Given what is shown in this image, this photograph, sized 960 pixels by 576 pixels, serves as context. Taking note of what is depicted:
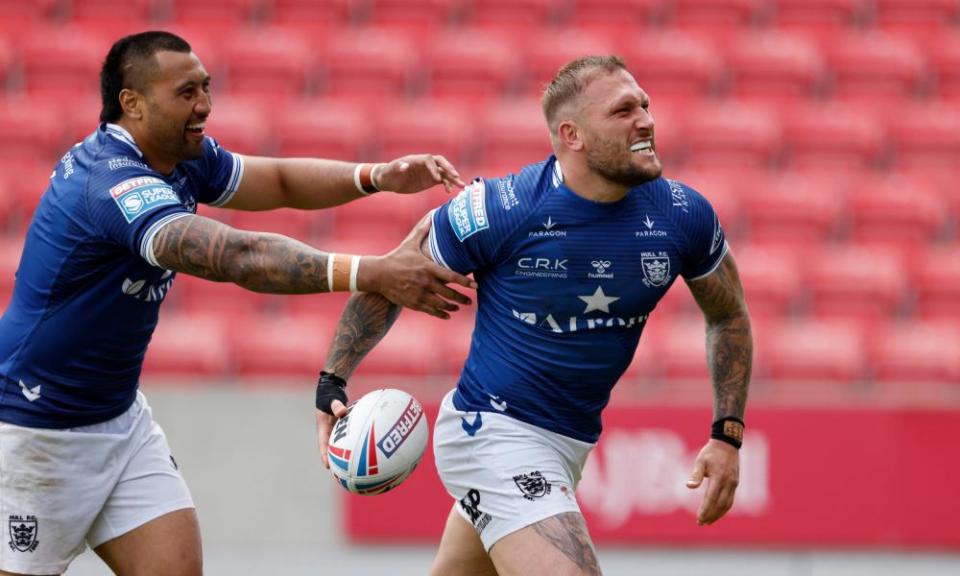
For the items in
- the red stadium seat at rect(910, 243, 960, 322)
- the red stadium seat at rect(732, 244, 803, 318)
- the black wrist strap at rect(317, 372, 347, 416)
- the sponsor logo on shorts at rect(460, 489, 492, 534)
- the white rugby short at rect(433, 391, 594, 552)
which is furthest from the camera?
the red stadium seat at rect(910, 243, 960, 322)

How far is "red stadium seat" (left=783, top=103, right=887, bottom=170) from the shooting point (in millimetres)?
12375

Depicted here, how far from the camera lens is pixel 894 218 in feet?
38.4

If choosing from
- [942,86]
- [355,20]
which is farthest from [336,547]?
[942,86]

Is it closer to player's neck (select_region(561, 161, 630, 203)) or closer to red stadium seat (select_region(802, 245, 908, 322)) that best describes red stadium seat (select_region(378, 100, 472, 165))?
red stadium seat (select_region(802, 245, 908, 322))

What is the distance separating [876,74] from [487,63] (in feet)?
12.2

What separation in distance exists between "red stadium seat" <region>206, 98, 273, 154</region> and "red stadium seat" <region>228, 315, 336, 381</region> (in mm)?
1974

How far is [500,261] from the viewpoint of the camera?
16.8ft

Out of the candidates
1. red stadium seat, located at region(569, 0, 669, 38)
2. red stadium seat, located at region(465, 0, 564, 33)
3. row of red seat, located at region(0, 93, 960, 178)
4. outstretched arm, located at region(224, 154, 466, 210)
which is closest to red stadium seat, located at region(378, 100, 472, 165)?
row of red seat, located at region(0, 93, 960, 178)

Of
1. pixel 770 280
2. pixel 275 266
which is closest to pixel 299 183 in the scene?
pixel 275 266

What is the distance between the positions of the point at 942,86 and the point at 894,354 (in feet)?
12.7

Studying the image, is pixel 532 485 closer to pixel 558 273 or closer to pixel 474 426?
pixel 474 426

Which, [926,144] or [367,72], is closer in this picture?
[926,144]

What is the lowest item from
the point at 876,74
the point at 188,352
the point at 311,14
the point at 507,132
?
the point at 188,352

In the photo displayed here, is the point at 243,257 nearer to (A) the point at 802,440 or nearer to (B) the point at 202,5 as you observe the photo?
(A) the point at 802,440
